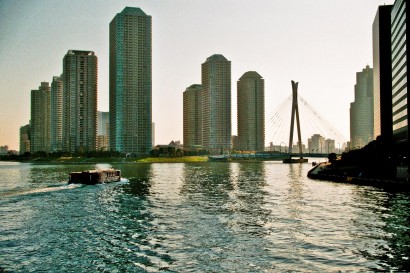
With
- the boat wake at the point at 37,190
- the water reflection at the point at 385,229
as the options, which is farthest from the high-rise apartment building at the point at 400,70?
the boat wake at the point at 37,190

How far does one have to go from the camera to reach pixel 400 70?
119m

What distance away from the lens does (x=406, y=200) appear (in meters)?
57.8

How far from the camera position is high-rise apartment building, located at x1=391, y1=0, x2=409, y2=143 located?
110 m

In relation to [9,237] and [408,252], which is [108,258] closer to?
[9,237]

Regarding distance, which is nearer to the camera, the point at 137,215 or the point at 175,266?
the point at 175,266

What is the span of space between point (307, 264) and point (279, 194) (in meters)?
42.7

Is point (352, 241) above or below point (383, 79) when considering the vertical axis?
below

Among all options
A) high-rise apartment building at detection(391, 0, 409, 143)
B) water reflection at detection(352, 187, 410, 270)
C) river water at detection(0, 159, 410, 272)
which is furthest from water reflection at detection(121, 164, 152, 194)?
high-rise apartment building at detection(391, 0, 409, 143)

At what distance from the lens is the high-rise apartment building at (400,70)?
11019cm

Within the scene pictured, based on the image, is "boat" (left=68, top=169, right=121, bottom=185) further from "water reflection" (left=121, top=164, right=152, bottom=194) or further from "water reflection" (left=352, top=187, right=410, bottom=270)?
"water reflection" (left=352, top=187, right=410, bottom=270)

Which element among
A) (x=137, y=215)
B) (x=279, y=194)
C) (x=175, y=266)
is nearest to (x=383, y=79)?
(x=279, y=194)

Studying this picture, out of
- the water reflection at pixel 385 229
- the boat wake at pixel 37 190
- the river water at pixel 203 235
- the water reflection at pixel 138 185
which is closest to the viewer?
the river water at pixel 203 235

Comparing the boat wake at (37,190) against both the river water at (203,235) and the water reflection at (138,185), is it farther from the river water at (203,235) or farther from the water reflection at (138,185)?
the water reflection at (138,185)

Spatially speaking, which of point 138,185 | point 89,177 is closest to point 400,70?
point 138,185
